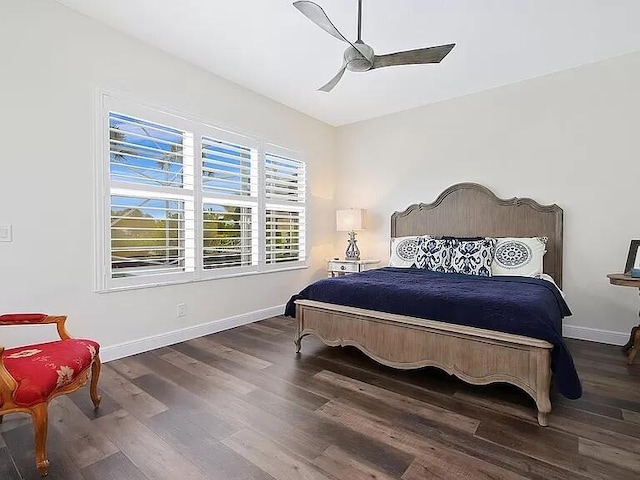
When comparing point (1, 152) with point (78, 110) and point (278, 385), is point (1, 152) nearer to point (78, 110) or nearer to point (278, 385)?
point (78, 110)

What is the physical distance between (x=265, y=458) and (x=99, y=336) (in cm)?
200

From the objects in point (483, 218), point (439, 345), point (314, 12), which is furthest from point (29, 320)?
point (483, 218)

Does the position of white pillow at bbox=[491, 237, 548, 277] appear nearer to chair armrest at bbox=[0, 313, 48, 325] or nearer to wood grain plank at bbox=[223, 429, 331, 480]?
wood grain plank at bbox=[223, 429, 331, 480]

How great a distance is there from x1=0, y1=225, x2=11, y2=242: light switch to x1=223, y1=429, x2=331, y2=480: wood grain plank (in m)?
2.09

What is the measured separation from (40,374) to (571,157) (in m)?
4.62

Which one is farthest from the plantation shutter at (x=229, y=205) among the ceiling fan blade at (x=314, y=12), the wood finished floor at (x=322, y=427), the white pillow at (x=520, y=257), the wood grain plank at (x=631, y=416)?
the wood grain plank at (x=631, y=416)

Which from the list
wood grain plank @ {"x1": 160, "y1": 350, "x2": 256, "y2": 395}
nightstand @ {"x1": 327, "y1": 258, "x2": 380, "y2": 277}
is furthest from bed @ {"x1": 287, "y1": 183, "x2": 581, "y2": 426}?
nightstand @ {"x1": 327, "y1": 258, "x2": 380, "y2": 277}

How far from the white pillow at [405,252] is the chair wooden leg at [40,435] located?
3.37 meters

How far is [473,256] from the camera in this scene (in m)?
3.52

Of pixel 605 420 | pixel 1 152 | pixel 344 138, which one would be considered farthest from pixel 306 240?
pixel 605 420

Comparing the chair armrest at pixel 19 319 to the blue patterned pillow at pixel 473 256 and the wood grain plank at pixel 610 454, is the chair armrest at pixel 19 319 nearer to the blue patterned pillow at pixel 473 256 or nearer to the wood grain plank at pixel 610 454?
the wood grain plank at pixel 610 454

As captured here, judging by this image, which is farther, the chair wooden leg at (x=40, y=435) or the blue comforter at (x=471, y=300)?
the blue comforter at (x=471, y=300)

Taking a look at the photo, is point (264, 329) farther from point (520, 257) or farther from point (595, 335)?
point (595, 335)

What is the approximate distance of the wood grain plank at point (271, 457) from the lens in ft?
5.11
